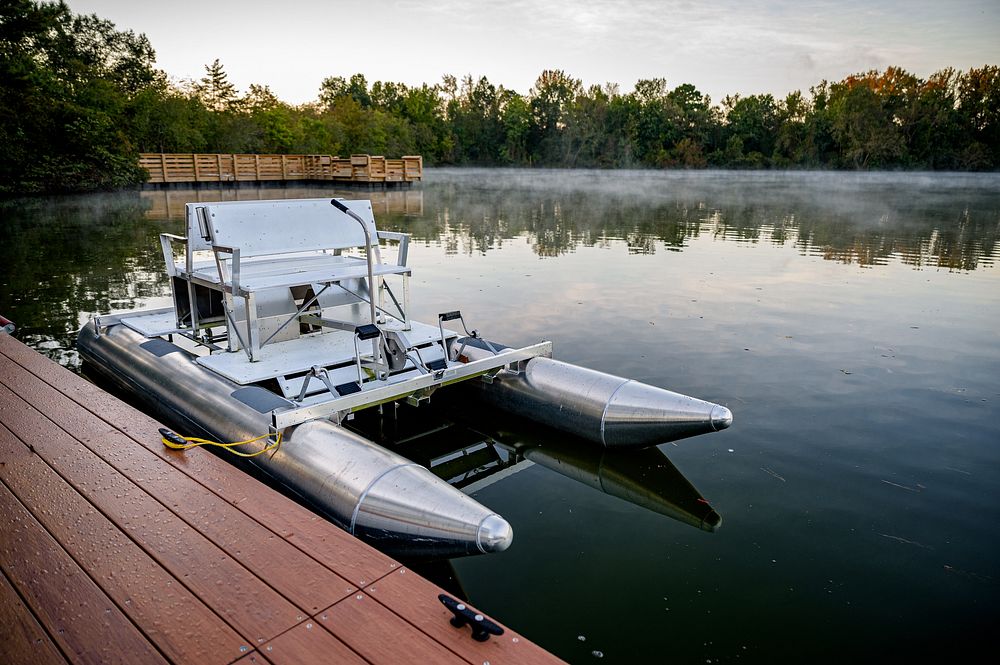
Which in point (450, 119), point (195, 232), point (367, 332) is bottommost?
point (367, 332)

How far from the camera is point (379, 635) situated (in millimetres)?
2240

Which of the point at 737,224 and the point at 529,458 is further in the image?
the point at 737,224

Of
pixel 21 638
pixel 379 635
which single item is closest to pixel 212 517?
pixel 21 638

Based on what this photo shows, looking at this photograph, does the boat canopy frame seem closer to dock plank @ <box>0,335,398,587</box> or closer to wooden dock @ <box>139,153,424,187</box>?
dock plank @ <box>0,335,398,587</box>

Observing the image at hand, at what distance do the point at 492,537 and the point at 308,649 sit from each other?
1.13m

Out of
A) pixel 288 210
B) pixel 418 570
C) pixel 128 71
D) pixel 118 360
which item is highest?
pixel 128 71

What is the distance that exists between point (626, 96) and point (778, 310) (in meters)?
75.3

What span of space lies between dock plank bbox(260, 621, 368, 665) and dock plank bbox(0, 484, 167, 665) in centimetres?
36

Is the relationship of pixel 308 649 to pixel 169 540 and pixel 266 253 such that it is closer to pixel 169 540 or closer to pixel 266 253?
pixel 169 540

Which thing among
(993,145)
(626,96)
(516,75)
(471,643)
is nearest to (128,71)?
(516,75)

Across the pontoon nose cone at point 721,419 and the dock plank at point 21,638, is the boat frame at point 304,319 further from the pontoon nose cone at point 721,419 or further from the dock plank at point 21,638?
the dock plank at point 21,638

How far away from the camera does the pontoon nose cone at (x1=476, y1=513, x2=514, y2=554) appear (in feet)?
10.3

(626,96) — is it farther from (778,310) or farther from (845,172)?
(778,310)

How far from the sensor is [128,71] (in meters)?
48.6
